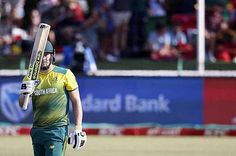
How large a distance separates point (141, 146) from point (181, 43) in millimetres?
3809

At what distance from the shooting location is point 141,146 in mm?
13945

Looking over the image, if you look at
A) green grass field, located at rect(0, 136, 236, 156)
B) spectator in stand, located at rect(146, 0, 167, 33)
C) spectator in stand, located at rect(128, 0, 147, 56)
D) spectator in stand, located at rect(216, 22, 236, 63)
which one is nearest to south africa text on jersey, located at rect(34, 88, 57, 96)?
green grass field, located at rect(0, 136, 236, 156)

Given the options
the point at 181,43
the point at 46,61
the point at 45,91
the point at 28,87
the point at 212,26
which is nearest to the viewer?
the point at 28,87

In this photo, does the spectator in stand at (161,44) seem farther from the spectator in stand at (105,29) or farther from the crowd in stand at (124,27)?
the spectator in stand at (105,29)

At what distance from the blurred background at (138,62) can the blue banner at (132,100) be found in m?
0.02

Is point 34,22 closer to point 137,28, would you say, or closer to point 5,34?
point 5,34

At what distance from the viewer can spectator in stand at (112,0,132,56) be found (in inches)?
679

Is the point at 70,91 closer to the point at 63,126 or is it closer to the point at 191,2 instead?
the point at 63,126

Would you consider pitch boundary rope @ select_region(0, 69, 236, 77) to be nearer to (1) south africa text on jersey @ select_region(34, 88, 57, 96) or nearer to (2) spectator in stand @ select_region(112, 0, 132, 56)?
(2) spectator in stand @ select_region(112, 0, 132, 56)

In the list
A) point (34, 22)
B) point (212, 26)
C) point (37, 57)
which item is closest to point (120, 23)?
point (34, 22)

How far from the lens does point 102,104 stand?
16094 millimetres

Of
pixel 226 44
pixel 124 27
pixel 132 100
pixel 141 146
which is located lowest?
pixel 141 146

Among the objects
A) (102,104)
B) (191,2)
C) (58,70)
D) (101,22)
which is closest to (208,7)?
(191,2)

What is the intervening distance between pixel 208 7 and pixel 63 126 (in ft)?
33.4
